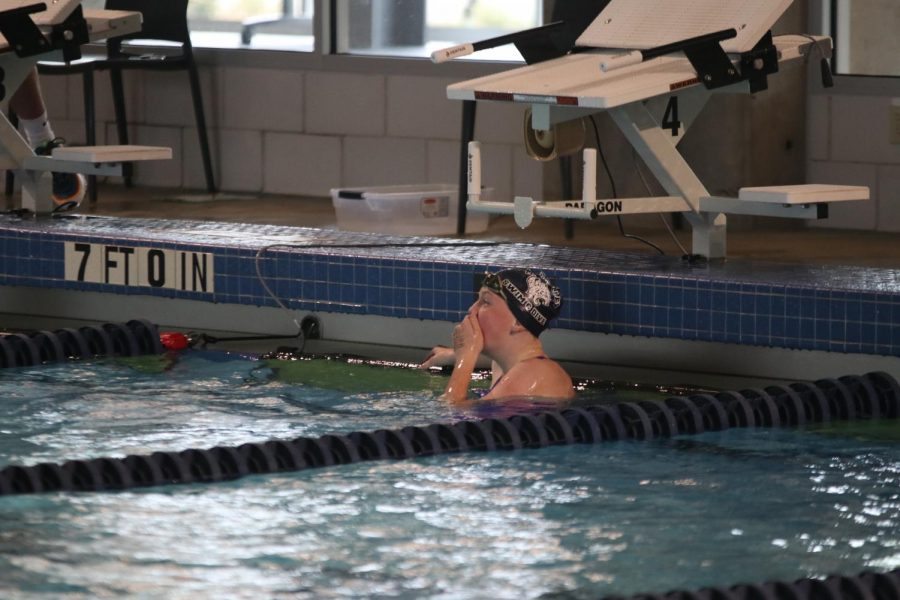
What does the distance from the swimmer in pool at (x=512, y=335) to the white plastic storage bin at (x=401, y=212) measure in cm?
246

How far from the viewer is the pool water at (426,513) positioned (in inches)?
135

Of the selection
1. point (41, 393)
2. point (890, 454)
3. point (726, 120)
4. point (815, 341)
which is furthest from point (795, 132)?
point (41, 393)

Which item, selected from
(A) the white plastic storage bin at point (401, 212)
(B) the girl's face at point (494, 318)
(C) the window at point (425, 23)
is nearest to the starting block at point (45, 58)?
(A) the white plastic storage bin at point (401, 212)

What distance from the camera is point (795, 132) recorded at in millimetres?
7602

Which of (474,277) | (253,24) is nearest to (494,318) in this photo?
(474,277)

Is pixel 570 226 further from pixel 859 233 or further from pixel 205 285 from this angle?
pixel 205 285

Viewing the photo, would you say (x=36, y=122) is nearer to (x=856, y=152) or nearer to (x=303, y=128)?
(x=303, y=128)

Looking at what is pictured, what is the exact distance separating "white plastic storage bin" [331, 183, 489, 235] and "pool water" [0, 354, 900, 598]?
2303mm

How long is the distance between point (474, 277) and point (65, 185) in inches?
93.6

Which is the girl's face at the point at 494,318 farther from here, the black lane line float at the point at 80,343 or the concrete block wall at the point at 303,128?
the concrete block wall at the point at 303,128

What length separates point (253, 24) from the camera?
922 cm

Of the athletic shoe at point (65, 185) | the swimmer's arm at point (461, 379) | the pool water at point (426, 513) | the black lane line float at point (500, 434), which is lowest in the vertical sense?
Answer: the pool water at point (426, 513)

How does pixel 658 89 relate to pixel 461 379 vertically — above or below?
above

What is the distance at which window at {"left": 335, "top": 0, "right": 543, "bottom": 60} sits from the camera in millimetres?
8477
